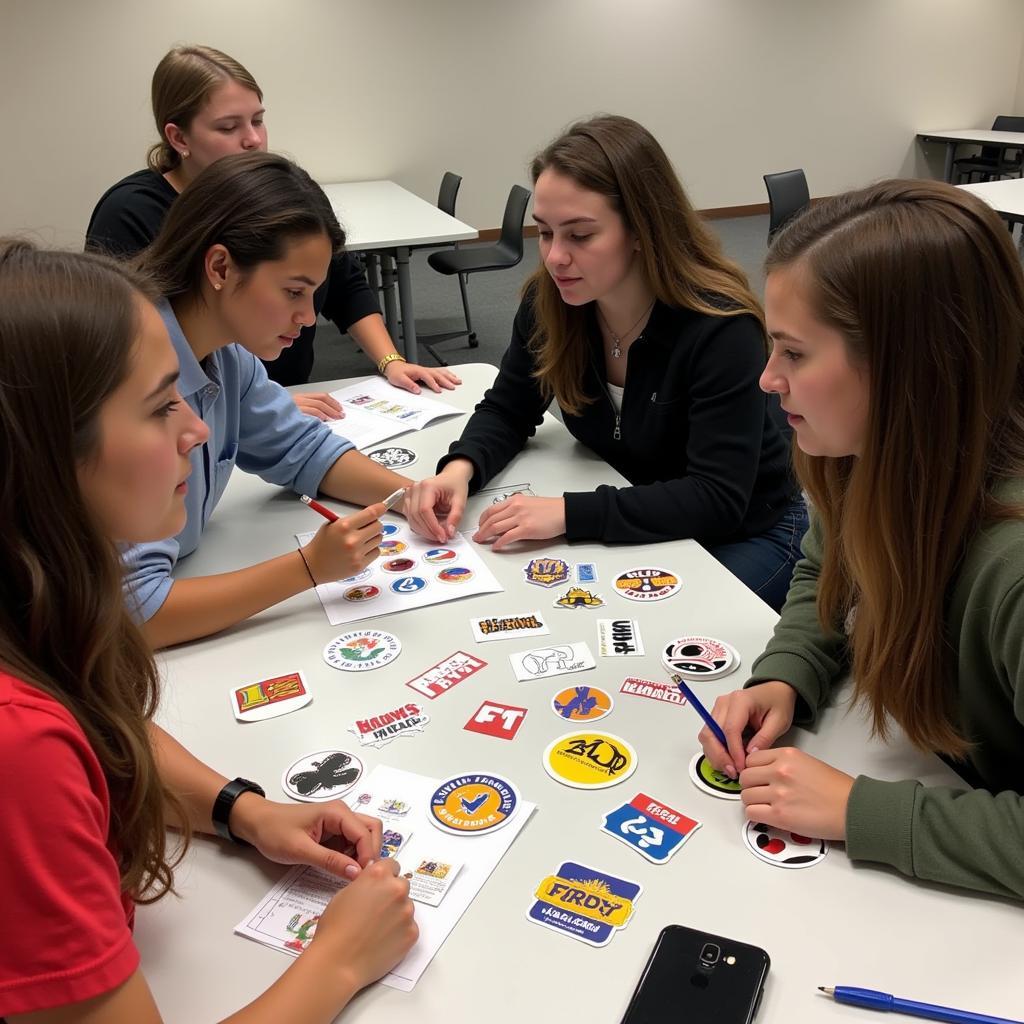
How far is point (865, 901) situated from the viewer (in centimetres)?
88

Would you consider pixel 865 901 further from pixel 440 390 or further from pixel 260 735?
pixel 440 390

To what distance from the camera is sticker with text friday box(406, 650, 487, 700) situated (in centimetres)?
122

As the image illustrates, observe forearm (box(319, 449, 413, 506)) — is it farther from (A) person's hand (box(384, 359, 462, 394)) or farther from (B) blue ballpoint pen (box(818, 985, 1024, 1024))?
(B) blue ballpoint pen (box(818, 985, 1024, 1024))

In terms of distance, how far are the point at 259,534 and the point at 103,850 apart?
1.05m

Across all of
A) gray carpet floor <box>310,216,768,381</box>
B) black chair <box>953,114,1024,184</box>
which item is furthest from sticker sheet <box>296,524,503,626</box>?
black chair <box>953,114,1024,184</box>

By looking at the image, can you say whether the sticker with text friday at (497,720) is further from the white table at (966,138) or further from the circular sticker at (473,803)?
the white table at (966,138)

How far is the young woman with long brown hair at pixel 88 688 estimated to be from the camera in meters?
0.66

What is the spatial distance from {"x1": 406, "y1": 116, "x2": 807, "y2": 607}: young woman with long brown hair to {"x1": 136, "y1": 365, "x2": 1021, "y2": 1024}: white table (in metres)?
0.26

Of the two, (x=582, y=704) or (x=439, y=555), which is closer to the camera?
(x=582, y=704)

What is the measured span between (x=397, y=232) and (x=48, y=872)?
157 inches

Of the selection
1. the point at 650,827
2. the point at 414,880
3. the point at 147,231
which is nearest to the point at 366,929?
the point at 414,880

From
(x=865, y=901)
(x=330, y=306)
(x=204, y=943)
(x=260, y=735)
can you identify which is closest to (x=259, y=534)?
(x=260, y=735)

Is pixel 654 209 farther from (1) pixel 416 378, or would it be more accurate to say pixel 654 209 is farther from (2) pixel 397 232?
(2) pixel 397 232

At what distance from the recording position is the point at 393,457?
200 cm
